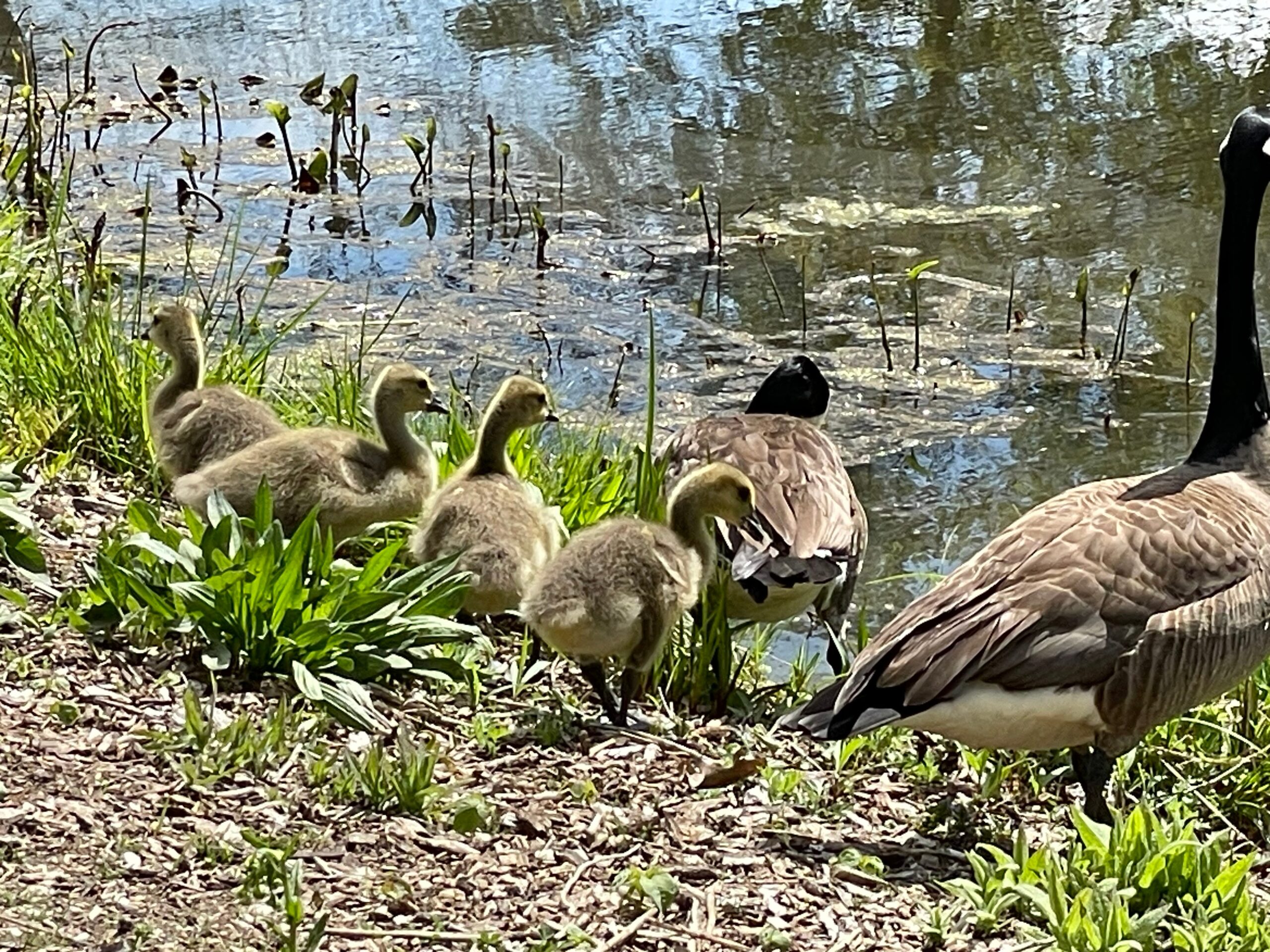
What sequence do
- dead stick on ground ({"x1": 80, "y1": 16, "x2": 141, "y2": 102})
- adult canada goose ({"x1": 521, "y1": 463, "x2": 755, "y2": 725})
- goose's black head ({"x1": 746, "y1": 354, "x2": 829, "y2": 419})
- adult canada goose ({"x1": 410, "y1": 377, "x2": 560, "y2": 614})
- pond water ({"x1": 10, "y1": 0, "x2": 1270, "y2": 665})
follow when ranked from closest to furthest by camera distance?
adult canada goose ({"x1": 521, "y1": 463, "x2": 755, "y2": 725}), adult canada goose ({"x1": 410, "y1": 377, "x2": 560, "y2": 614}), goose's black head ({"x1": 746, "y1": 354, "x2": 829, "y2": 419}), pond water ({"x1": 10, "y1": 0, "x2": 1270, "y2": 665}), dead stick on ground ({"x1": 80, "y1": 16, "x2": 141, "y2": 102})

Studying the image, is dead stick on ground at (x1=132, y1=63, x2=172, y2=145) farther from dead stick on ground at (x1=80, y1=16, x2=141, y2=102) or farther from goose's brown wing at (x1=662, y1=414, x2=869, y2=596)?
goose's brown wing at (x1=662, y1=414, x2=869, y2=596)

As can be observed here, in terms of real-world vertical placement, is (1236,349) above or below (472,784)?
above

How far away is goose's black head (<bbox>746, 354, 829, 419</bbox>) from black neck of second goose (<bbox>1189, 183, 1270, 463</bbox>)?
6.70 feet

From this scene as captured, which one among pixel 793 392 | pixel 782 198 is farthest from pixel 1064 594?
pixel 782 198

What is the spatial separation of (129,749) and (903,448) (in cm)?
487

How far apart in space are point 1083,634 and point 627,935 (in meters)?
1.65

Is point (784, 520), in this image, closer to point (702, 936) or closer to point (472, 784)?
point (472, 784)

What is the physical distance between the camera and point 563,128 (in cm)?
1272

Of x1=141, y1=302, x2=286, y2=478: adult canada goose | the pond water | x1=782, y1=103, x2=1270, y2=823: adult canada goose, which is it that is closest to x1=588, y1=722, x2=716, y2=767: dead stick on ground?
x1=782, y1=103, x2=1270, y2=823: adult canada goose

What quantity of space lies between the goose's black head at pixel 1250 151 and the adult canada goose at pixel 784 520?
1.79 meters

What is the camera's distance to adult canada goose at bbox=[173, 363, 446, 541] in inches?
234

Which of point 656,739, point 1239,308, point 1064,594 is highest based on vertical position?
point 1239,308

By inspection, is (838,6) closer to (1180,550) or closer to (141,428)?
(141,428)

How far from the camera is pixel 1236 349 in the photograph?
6.21 metres
